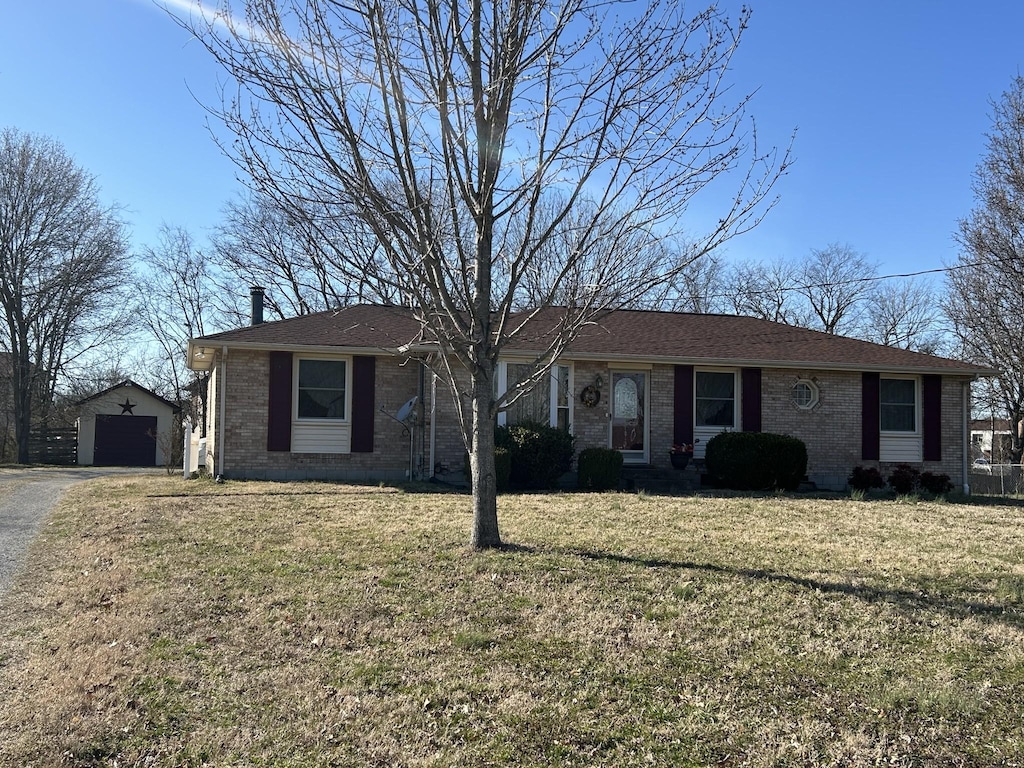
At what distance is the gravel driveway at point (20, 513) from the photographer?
7941 millimetres

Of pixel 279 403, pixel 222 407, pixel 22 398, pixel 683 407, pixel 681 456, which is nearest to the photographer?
pixel 222 407

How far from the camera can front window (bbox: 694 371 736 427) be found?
1731 cm

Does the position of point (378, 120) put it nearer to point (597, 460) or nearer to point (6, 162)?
point (597, 460)

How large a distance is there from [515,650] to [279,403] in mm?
11705

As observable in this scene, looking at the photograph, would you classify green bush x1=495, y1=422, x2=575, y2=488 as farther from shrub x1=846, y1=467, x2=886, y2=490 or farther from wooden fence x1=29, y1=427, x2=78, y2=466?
wooden fence x1=29, y1=427, x2=78, y2=466

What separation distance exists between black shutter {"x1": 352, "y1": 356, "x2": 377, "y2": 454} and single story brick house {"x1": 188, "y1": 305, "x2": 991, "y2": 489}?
0.08 ft

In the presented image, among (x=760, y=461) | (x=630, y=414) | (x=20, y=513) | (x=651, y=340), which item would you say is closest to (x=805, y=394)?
(x=760, y=461)

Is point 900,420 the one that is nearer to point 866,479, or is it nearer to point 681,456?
point 866,479

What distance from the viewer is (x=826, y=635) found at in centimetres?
535

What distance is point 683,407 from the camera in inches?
669

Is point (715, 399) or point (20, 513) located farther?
point (715, 399)

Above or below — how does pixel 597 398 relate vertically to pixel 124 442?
above

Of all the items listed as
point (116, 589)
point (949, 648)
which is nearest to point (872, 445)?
point (949, 648)

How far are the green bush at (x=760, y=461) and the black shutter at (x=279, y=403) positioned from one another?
794cm
